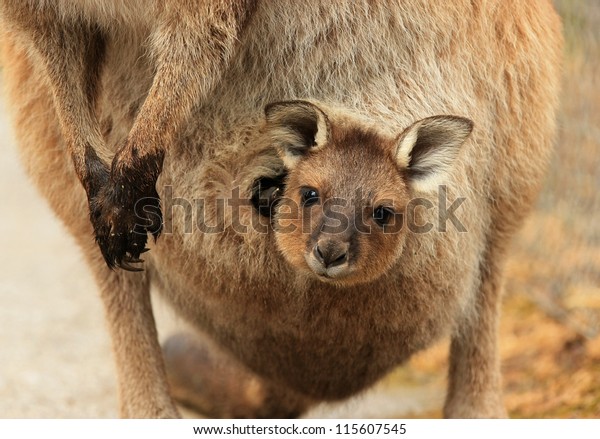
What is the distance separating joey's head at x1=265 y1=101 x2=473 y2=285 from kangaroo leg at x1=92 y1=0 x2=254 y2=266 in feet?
0.89

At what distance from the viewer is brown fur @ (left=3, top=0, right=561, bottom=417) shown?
142 inches

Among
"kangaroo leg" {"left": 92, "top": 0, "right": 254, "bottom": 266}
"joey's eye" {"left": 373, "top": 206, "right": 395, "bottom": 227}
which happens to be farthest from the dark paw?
"joey's eye" {"left": 373, "top": 206, "right": 395, "bottom": 227}

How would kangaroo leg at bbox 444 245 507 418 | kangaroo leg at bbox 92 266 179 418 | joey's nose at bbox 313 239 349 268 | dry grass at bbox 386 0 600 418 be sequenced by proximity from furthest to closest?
1. dry grass at bbox 386 0 600 418
2. kangaroo leg at bbox 444 245 507 418
3. kangaroo leg at bbox 92 266 179 418
4. joey's nose at bbox 313 239 349 268

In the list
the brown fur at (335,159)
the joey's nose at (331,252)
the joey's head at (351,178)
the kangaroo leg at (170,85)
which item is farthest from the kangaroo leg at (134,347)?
the joey's nose at (331,252)

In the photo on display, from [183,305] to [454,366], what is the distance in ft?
3.98

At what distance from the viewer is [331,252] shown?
3307 millimetres

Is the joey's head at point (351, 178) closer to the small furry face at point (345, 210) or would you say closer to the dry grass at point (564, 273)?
the small furry face at point (345, 210)

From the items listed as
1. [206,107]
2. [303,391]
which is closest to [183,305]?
[303,391]

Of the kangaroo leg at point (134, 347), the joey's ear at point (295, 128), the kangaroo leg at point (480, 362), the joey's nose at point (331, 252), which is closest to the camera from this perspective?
the joey's nose at point (331, 252)

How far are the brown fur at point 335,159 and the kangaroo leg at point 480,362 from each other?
125 mm

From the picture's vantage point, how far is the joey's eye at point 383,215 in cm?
347

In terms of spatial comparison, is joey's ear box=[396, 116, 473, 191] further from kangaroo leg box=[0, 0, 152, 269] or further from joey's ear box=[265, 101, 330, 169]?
kangaroo leg box=[0, 0, 152, 269]
